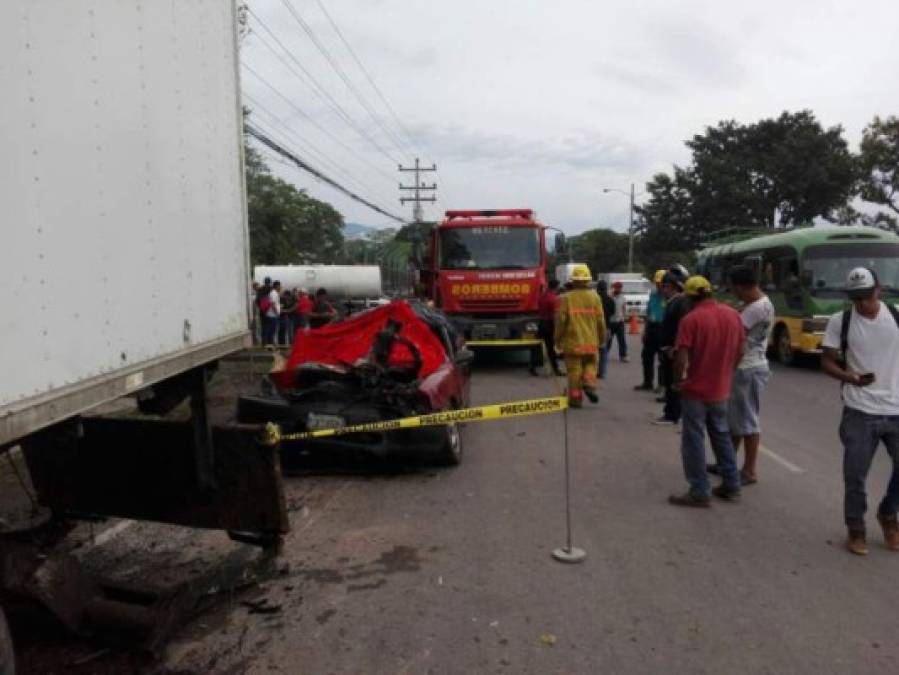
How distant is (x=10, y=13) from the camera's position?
2.15m

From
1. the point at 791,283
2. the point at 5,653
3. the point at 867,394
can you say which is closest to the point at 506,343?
the point at 791,283

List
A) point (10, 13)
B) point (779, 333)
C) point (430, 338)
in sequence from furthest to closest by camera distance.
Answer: point (779, 333) → point (430, 338) → point (10, 13)

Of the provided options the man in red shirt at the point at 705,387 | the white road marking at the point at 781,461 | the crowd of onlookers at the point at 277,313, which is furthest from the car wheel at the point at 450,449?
the crowd of onlookers at the point at 277,313

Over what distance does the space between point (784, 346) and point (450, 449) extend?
1115 centimetres

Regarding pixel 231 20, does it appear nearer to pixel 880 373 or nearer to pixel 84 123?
pixel 84 123

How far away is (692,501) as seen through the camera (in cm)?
582

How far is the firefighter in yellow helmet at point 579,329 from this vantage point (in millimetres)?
9703

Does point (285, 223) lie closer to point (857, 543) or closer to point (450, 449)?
point (450, 449)

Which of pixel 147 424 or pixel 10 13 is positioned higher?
pixel 10 13

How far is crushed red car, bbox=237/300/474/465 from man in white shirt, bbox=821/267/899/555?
3204 millimetres

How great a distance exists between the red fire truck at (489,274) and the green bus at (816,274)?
504 centimetres

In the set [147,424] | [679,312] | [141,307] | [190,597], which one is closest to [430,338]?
[679,312]

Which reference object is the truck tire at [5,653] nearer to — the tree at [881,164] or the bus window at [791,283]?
the bus window at [791,283]

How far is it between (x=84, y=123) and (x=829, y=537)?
504cm
